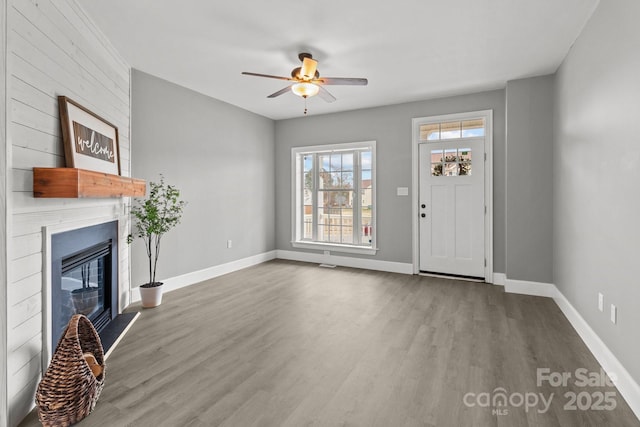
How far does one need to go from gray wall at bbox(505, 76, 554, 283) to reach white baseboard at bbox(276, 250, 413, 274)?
5.07 feet

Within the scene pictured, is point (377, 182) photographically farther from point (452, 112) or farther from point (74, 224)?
point (74, 224)

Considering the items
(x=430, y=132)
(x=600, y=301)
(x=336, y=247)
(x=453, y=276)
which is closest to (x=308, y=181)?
(x=336, y=247)

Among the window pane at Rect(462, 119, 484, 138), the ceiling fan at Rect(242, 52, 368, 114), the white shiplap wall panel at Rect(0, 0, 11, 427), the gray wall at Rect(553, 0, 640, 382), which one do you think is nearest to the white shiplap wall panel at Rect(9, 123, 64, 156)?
the white shiplap wall panel at Rect(0, 0, 11, 427)

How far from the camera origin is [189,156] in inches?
175

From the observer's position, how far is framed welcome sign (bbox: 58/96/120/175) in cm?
227

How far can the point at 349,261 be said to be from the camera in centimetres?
566

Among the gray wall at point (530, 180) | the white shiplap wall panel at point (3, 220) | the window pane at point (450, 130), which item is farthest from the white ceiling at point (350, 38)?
the white shiplap wall panel at point (3, 220)

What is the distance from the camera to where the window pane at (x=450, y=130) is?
486 cm

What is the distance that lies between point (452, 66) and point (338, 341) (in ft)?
10.6

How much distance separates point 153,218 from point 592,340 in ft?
13.7

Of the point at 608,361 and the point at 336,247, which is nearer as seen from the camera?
the point at 608,361

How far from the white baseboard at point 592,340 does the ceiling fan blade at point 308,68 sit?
10.8ft

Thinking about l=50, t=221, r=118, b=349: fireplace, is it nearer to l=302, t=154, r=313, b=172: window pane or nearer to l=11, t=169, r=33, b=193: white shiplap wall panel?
l=11, t=169, r=33, b=193: white shiplap wall panel

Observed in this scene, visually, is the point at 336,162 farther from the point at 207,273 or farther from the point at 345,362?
the point at 345,362
